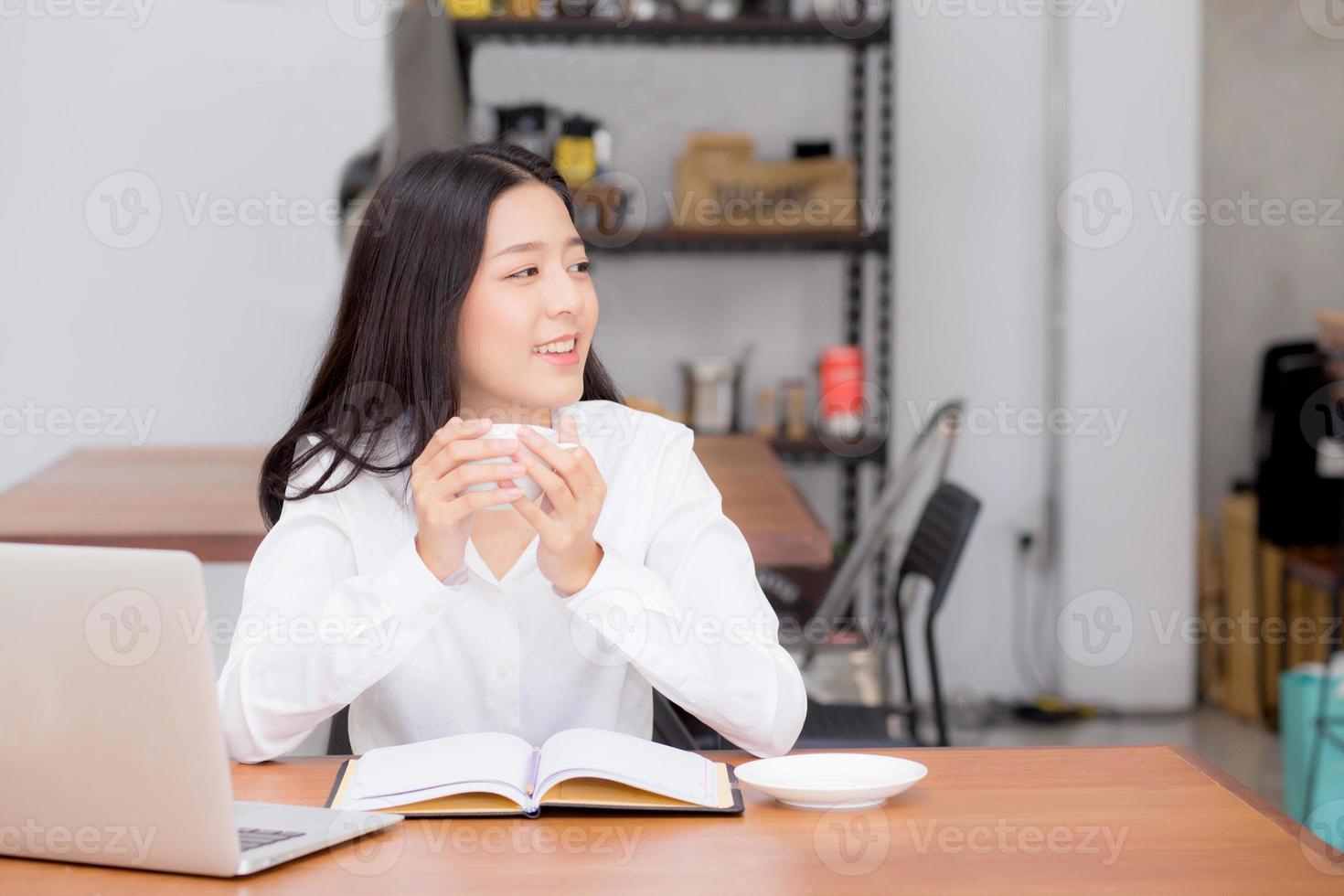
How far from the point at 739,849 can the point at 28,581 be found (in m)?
0.53

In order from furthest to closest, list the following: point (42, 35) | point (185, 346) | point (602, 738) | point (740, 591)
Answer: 1. point (185, 346)
2. point (42, 35)
3. point (740, 591)
4. point (602, 738)

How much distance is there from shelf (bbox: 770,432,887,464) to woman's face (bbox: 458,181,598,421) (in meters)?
2.30

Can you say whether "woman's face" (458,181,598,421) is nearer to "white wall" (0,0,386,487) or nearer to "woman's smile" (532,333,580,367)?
"woman's smile" (532,333,580,367)

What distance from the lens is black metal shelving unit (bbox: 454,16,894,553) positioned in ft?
12.2

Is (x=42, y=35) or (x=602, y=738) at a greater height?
(x=42, y=35)

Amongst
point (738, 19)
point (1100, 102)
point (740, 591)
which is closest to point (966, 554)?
point (1100, 102)

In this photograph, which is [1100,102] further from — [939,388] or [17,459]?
[17,459]

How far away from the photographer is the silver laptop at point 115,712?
0.92 m

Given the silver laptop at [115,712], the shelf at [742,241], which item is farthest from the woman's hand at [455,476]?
the shelf at [742,241]

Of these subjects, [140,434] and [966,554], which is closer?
[140,434]

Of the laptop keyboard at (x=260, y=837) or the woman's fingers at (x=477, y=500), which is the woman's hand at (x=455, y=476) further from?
the laptop keyboard at (x=260, y=837)

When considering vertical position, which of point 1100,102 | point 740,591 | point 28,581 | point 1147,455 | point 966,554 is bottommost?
point 966,554

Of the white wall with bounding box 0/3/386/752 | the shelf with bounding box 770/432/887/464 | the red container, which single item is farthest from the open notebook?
the red container

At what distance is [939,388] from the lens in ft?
13.5
